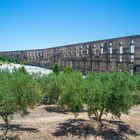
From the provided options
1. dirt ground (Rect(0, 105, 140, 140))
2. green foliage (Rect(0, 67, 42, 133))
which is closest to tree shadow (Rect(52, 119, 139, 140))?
dirt ground (Rect(0, 105, 140, 140))

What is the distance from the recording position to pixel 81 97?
67.4 ft

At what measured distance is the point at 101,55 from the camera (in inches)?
2719

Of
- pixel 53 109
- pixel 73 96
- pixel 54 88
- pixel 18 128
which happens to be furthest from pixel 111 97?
pixel 54 88

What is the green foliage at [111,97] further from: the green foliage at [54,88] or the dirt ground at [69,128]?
the green foliage at [54,88]

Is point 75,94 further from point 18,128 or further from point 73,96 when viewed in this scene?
point 18,128

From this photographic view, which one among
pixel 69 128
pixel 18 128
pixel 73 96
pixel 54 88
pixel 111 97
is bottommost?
pixel 69 128

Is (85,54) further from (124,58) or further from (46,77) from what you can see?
(46,77)

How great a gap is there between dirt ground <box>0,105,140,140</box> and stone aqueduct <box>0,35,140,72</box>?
34414 mm

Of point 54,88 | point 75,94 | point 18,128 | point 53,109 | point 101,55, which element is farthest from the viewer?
point 101,55

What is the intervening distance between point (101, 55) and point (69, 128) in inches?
1969

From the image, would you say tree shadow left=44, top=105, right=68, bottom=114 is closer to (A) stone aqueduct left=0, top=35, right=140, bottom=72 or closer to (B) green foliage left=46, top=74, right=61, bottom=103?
(B) green foliage left=46, top=74, right=61, bottom=103

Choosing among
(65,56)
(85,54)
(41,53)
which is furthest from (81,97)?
(41,53)

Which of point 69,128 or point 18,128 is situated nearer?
→ point 18,128

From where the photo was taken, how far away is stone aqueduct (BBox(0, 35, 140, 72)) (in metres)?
58.2
